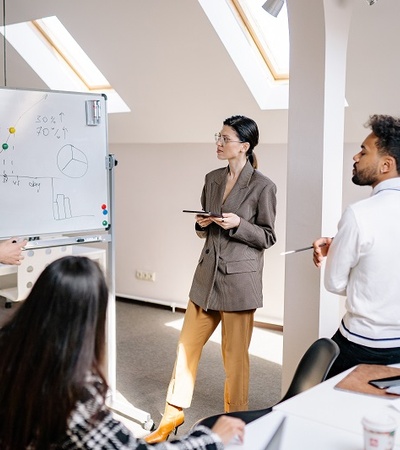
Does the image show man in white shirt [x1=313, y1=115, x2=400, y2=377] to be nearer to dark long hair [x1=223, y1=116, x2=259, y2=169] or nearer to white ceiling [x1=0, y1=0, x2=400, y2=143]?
dark long hair [x1=223, y1=116, x2=259, y2=169]

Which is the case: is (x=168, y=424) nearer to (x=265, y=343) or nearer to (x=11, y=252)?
(x=11, y=252)

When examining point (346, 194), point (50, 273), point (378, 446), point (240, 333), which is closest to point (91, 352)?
point (50, 273)

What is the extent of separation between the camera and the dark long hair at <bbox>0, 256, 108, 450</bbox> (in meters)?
1.33

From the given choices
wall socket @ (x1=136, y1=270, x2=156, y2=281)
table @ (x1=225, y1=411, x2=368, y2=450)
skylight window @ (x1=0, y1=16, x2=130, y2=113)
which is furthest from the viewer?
wall socket @ (x1=136, y1=270, x2=156, y2=281)

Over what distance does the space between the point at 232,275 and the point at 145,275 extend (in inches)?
116

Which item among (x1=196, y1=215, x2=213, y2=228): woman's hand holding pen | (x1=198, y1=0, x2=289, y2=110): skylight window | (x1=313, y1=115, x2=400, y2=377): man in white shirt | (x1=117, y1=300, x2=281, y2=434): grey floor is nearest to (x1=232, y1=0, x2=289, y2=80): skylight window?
(x1=198, y1=0, x2=289, y2=110): skylight window

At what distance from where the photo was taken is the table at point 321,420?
1620mm

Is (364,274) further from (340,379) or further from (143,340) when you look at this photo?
(143,340)

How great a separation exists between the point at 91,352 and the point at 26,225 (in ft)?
6.87

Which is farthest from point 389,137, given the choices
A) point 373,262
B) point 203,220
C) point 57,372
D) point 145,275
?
point 145,275

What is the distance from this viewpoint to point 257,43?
4.61 metres

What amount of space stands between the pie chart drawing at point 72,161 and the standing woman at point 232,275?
0.78m

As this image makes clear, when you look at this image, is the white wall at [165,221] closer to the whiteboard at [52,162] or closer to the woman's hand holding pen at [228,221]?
Answer: the whiteboard at [52,162]

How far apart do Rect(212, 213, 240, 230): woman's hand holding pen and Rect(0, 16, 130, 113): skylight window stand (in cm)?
270
